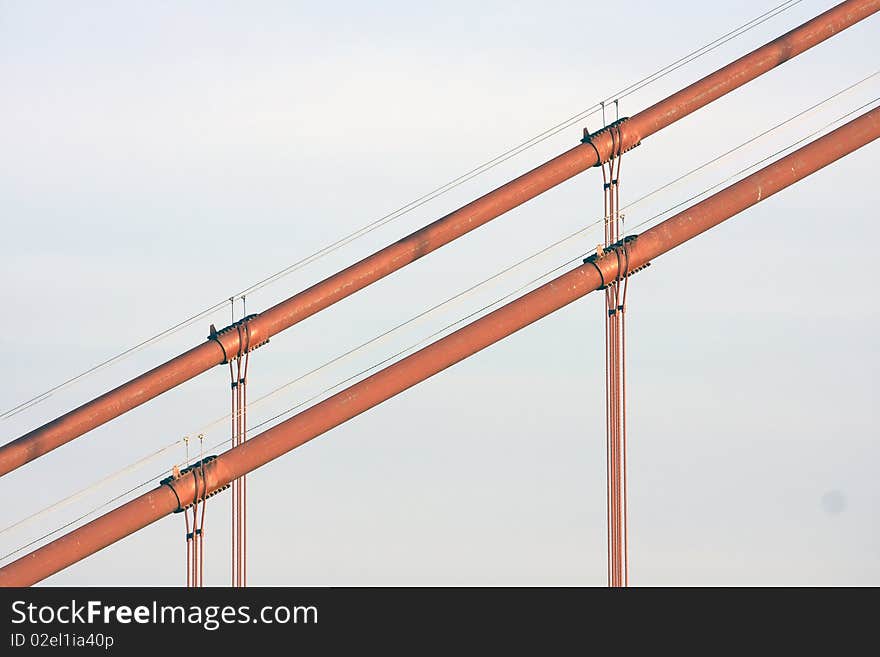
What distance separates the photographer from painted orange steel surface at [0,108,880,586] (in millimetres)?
24781

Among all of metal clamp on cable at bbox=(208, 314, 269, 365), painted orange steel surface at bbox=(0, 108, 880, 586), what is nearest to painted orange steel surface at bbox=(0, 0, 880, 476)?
metal clamp on cable at bbox=(208, 314, 269, 365)

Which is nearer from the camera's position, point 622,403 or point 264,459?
point 264,459

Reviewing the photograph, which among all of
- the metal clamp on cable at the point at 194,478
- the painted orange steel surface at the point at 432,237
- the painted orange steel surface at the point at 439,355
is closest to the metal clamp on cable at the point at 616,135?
the painted orange steel surface at the point at 432,237

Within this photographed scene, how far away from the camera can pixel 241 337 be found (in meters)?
32.0

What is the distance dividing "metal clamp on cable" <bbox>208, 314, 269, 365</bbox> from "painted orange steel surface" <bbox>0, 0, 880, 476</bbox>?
5cm

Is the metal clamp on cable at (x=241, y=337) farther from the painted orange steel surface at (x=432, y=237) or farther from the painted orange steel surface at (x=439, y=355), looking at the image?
the painted orange steel surface at (x=439, y=355)

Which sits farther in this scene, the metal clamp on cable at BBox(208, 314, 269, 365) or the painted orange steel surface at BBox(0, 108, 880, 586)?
the metal clamp on cable at BBox(208, 314, 269, 365)

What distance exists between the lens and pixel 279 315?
1273 inches

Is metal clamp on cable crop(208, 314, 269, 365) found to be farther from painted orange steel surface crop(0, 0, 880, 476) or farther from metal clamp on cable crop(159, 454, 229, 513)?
metal clamp on cable crop(159, 454, 229, 513)
